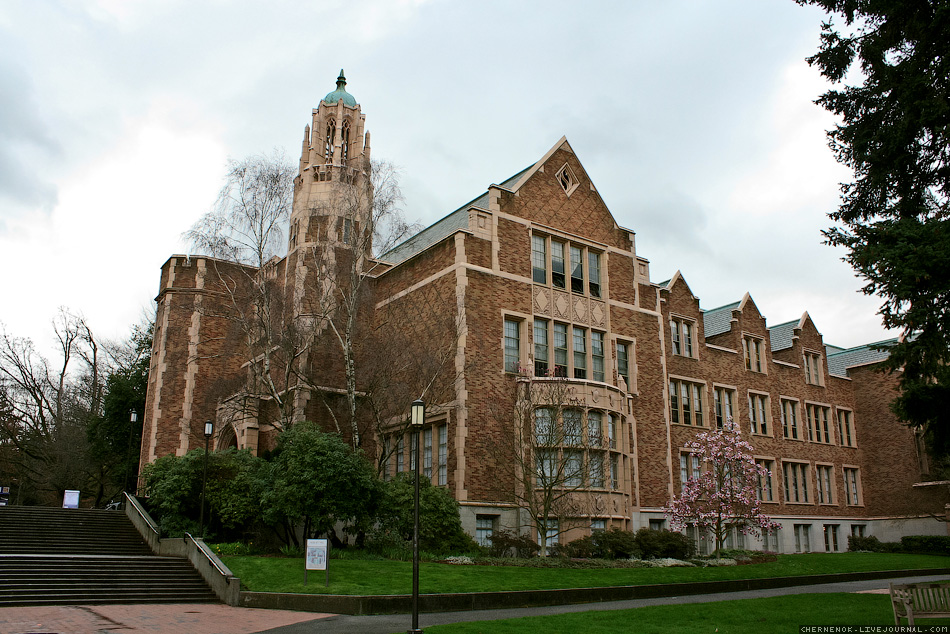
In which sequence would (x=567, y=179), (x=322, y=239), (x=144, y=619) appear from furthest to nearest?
1. (x=567, y=179)
2. (x=322, y=239)
3. (x=144, y=619)

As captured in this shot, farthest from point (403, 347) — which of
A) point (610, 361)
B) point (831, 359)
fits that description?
point (831, 359)

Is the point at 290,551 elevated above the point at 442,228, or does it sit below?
below

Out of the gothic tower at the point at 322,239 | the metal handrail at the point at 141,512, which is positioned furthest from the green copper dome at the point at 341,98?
the metal handrail at the point at 141,512

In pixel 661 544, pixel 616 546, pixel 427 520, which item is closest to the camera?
pixel 427 520

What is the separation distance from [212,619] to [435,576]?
18.6 ft

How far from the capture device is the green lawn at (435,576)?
17.4 metres

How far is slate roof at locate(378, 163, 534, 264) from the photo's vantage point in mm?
32406

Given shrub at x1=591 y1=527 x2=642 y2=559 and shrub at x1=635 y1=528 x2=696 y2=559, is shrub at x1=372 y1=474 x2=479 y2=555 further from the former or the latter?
shrub at x1=635 y1=528 x2=696 y2=559

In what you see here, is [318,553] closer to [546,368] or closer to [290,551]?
[290,551]

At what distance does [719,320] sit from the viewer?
142ft

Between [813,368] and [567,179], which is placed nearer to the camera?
[567,179]

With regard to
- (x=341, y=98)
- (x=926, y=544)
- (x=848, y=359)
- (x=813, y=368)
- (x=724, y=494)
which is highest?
(x=341, y=98)

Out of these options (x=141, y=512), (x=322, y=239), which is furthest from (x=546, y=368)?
(x=141, y=512)

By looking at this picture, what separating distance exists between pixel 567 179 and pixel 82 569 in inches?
923
